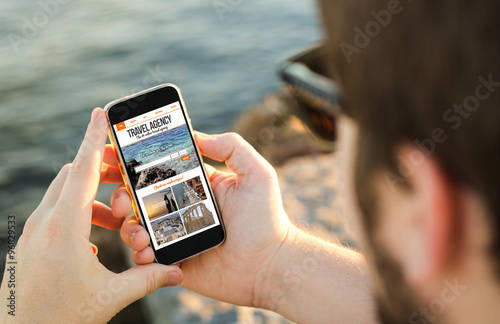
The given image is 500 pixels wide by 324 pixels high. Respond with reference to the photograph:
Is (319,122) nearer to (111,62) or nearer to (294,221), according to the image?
(294,221)

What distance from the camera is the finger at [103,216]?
2055mm

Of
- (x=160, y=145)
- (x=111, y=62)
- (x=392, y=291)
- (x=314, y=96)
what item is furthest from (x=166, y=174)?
(x=111, y=62)

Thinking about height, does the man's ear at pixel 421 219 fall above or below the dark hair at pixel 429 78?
below

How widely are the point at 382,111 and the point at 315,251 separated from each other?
136cm

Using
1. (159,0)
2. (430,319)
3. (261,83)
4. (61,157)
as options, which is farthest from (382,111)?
(159,0)

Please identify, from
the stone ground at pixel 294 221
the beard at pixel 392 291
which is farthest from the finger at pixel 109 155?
the beard at pixel 392 291

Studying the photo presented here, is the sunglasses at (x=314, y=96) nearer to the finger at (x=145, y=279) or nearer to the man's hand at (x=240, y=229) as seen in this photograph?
the man's hand at (x=240, y=229)

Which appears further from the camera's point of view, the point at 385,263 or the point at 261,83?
the point at 261,83

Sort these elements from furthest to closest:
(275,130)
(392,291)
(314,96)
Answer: (275,130) < (314,96) < (392,291)

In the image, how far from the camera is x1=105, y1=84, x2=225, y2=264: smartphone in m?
2.01

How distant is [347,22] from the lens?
75cm

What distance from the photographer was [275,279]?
2.04 metres

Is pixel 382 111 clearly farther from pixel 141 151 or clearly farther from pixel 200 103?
pixel 200 103

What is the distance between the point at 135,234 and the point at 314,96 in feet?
7.70
